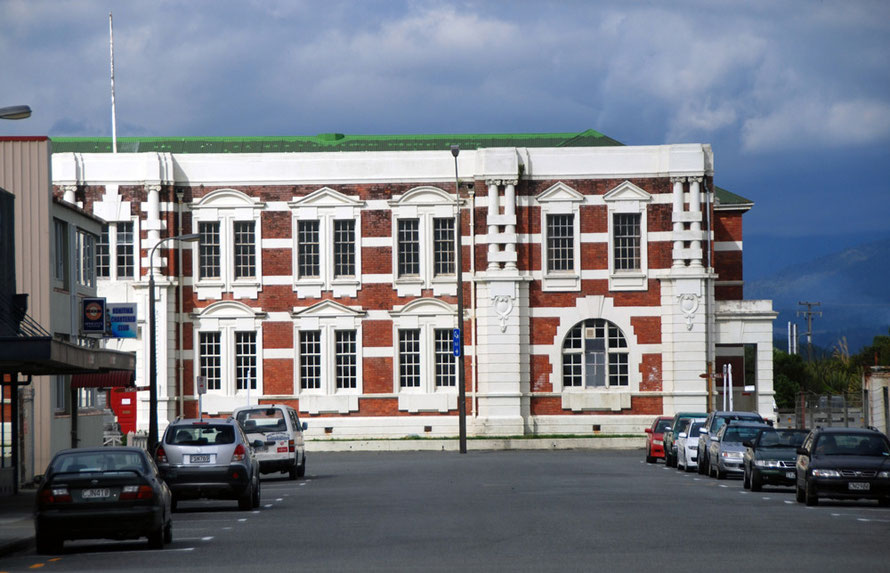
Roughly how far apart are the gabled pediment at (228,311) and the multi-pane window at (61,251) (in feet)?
68.2

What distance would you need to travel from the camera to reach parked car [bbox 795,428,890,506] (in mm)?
26578

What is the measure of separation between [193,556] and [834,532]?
8821mm

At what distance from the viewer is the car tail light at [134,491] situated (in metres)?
19.5

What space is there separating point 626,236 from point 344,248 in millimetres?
11383

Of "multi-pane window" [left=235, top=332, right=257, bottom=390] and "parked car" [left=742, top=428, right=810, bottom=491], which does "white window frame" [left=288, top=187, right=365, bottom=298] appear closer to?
"multi-pane window" [left=235, top=332, right=257, bottom=390]

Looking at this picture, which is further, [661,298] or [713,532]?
[661,298]

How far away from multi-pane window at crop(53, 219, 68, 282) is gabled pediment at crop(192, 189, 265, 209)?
2090 centimetres

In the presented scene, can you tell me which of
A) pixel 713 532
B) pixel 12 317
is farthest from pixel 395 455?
pixel 713 532

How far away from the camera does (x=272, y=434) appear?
37219mm

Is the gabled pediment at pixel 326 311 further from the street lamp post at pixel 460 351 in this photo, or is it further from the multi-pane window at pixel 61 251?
the multi-pane window at pixel 61 251

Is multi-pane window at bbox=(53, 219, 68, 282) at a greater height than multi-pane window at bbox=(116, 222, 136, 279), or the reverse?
multi-pane window at bbox=(116, 222, 136, 279)

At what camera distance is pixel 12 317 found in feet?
107

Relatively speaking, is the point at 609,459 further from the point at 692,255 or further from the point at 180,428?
the point at 180,428

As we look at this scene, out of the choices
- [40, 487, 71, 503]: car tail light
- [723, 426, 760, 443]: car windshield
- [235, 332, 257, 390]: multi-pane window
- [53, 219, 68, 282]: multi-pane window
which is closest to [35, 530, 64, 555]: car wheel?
[40, 487, 71, 503]: car tail light
